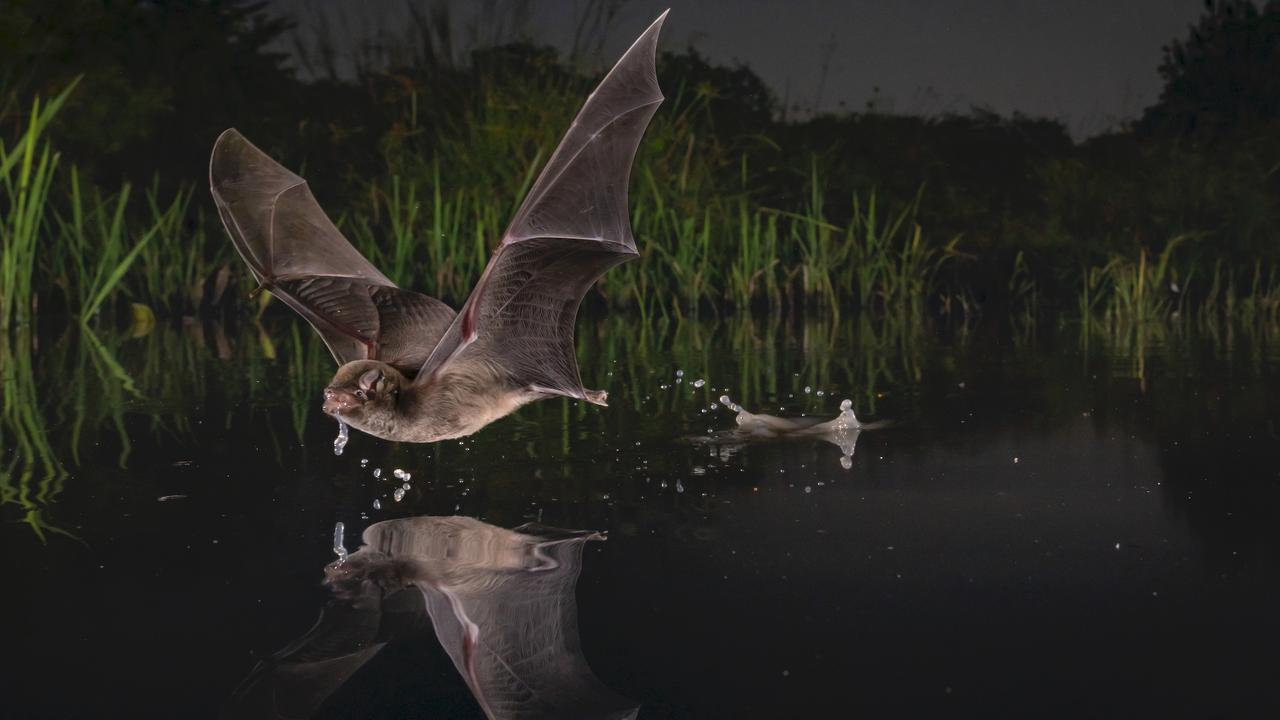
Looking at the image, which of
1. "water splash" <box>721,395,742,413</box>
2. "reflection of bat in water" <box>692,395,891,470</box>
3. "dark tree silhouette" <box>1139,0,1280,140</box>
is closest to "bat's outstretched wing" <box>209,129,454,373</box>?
"reflection of bat in water" <box>692,395,891,470</box>

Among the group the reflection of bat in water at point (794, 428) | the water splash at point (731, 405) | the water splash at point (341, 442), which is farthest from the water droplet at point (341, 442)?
the water splash at point (731, 405)

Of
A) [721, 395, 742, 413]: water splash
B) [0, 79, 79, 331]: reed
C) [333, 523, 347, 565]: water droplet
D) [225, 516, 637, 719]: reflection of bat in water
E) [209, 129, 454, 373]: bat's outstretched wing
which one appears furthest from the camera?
[0, 79, 79, 331]: reed

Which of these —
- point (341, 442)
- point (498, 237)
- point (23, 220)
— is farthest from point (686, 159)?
point (341, 442)

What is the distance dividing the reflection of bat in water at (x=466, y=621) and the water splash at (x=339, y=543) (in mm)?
24

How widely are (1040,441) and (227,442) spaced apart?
7.99ft

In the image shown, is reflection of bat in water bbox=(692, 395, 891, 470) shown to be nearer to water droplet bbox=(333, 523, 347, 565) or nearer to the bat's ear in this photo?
the bat's ear

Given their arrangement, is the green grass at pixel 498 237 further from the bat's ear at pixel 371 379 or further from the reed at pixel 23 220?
the bat's ear at pixel 371 379

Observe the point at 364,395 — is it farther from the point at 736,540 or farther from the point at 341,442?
the point at 736,540

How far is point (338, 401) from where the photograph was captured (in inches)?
109

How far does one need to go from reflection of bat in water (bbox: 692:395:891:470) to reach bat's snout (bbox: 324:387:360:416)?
126 centimetres

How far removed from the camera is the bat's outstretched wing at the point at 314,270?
3377 millimetres

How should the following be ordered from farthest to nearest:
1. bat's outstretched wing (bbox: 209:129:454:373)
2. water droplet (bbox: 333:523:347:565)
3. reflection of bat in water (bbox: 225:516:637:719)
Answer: bat's outstretched wing (bbox: 209:129:454:373) → water droplet (bbox: 333:523:347:565) → reflection of bat in water (bbox: 225:516:637:719)

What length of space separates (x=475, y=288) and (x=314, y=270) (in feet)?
2.99

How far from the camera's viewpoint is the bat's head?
279cm
